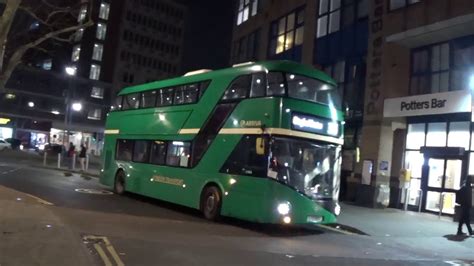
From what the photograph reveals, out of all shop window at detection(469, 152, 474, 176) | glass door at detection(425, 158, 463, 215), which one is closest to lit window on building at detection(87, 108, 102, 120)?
glass door at detection(425, 158, 463, 215)

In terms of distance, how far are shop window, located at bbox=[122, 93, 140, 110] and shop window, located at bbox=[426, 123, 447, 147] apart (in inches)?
464

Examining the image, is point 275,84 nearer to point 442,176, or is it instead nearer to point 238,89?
point 238,89

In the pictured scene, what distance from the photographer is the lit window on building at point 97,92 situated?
83319 mm

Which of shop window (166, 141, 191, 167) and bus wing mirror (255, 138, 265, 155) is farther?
shop window (166, 141, 191, 167)

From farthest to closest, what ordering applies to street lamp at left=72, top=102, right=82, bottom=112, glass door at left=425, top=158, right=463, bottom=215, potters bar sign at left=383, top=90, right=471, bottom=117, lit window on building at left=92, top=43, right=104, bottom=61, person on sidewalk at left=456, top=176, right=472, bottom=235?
lit window on building at left=92, top=43, right=104, bottom=61 → street lamp at left=72, top=102, right=82, bottom=112 → glass door at left=425, top=158, right=463, bottom=215 → potters bar sign at left=383, top=90, right=471, bottom=117 → person on sidewalk at left=456, top=176, right=472, bottom=235

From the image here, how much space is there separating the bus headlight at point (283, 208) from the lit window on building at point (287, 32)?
19.5m

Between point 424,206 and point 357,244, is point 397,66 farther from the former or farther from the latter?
point 357,244

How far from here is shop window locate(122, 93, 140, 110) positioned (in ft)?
66.4

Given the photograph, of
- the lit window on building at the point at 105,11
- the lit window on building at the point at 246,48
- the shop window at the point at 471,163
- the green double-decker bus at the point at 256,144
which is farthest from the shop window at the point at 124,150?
the lit window on building at the point at 105,11

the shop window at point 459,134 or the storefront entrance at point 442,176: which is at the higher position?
the shop window at point 459,134

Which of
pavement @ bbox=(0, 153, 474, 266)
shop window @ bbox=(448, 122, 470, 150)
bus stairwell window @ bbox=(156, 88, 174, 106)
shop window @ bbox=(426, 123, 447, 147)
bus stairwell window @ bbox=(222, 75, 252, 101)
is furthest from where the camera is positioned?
shop window @ bbox=(426, 123, 447, 147)

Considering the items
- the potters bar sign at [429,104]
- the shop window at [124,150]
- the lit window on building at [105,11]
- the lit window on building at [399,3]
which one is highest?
the lit window on building at [105,11]

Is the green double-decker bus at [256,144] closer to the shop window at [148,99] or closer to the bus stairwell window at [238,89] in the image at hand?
the bus stairwell window at [238,89]

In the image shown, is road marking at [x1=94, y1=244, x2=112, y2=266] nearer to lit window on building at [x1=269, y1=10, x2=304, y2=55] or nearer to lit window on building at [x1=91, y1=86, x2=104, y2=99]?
lit window on building at [x1=269, y1=10, x2=304, y2=55]
